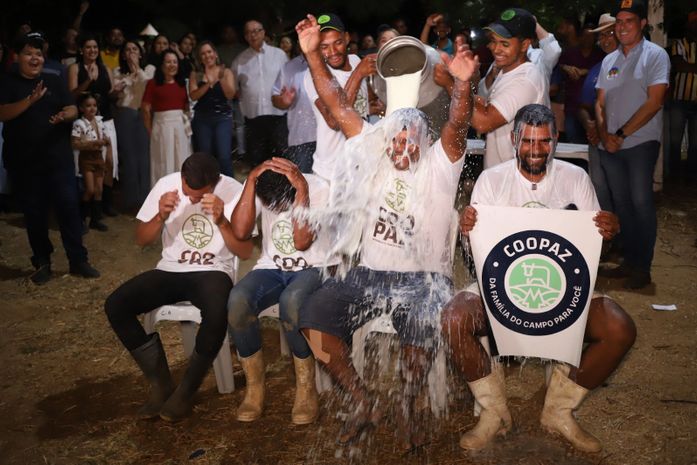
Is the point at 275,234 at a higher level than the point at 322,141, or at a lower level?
lower

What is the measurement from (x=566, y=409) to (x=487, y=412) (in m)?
0.38

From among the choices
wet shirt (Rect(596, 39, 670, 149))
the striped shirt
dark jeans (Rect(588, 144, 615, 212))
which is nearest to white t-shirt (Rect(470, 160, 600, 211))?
wet shirt (Rect(596, 39, 670, 149))

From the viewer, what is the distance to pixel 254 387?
407 centimetres

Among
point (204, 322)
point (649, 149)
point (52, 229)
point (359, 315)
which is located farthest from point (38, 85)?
point (649, 149)

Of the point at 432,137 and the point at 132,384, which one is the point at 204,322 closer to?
the point at 132,384

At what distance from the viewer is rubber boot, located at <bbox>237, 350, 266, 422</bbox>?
4039 mm

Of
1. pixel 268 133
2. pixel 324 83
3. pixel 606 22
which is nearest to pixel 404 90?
pixel 324 83

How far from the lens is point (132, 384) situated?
4547 mm

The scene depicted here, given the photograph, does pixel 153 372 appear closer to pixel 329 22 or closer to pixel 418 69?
pixel 418 69

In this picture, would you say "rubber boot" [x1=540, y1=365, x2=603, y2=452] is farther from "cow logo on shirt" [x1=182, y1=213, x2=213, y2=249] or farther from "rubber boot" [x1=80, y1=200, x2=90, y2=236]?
"rubber boot" [x1=80, y1=200, x2=90, y2=236]

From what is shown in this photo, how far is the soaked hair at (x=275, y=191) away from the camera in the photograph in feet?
14.1

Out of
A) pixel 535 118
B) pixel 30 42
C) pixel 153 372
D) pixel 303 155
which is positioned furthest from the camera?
pixel 303 155

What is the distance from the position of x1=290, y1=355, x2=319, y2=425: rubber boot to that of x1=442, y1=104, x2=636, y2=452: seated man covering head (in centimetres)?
80

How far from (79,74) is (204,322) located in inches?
205
